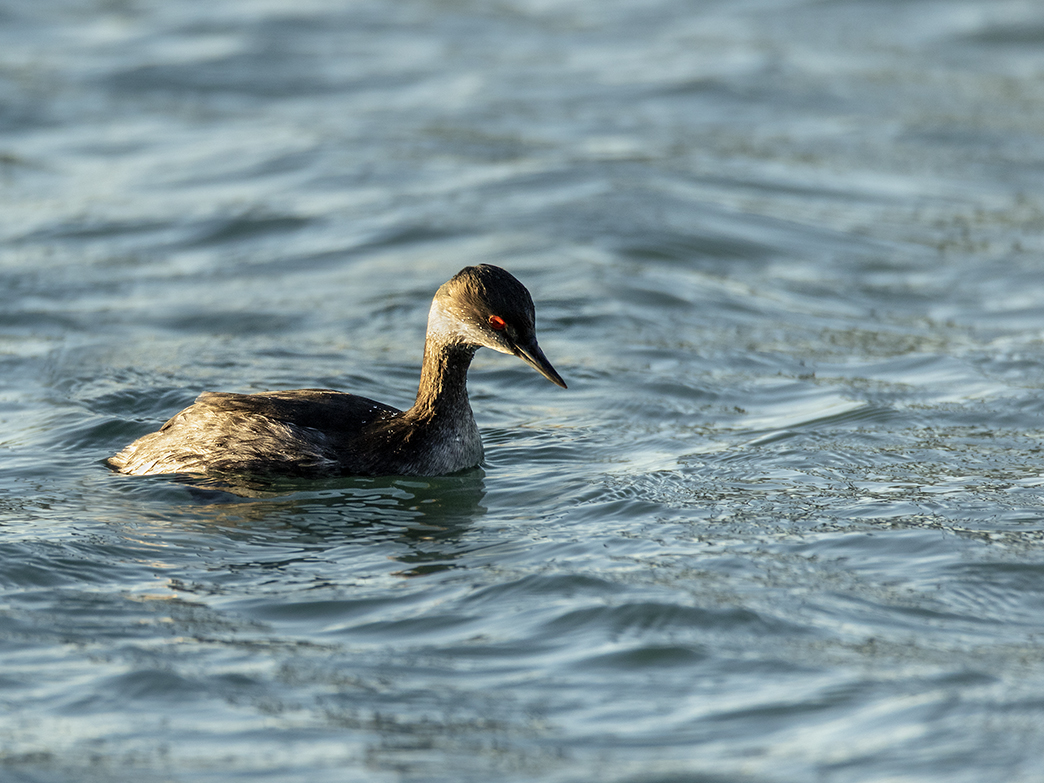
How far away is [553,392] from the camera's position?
11.4 meters

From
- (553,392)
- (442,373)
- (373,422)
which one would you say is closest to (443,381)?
(442,373)

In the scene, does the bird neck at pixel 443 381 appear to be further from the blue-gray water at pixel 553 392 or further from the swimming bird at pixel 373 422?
the blue-gray water at pixel 553 392

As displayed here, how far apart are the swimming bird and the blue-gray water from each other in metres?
0.20

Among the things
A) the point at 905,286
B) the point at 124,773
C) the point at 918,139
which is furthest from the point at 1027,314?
the point at 124,773

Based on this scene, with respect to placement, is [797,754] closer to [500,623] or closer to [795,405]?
[500,623]

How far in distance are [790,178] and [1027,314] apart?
4653 millimetres

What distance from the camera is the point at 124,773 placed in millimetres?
5984

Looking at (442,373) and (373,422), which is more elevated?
(442,373)

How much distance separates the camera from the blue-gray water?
6418mm

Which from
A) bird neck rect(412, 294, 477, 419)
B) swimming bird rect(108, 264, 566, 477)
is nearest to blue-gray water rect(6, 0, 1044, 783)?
swimming bird rect(108, 264, 566, 477)

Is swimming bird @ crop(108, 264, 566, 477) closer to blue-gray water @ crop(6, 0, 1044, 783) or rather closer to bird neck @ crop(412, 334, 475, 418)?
bird neck @ crop(412, 334, 475, 418)

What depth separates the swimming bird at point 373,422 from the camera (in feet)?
28.8

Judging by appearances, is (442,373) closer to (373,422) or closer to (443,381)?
(443,381)

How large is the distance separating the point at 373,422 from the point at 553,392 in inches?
99.0
